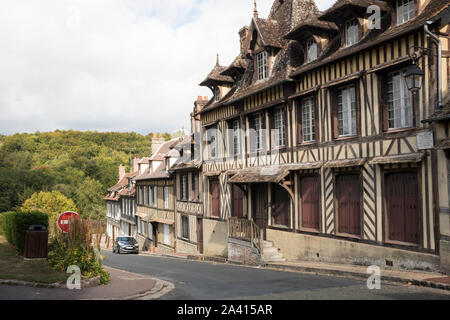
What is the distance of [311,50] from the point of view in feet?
50.5

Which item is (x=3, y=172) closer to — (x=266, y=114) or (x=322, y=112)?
(x=266, y=114)

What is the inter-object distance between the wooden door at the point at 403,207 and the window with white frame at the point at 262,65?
7783 millimetres

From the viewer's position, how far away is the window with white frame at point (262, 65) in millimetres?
17844

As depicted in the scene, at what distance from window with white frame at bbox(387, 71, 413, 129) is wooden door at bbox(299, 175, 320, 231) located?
356 cm

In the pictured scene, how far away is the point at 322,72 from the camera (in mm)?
14125

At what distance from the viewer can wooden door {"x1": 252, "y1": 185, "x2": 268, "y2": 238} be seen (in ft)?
58.0

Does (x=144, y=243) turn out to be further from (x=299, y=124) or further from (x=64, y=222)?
(x=64, y=222)

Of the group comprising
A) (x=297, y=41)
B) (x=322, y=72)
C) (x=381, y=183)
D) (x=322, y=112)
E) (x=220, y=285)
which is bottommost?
(x=220, y=285)

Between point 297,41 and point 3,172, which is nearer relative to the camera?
point 297,41

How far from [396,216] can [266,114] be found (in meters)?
7.32

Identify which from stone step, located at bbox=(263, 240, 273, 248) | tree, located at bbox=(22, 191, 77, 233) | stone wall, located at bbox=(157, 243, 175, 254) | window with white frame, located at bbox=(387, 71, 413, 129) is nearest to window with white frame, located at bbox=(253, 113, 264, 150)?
stone step, located at bbox=(263, 240, 273, 248)

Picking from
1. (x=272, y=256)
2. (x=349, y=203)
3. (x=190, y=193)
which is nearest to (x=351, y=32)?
(x=349, y=203)

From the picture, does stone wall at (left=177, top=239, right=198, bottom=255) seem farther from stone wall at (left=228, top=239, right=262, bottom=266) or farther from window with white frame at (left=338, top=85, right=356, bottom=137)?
window with white frame at (left=338, top=85, right=356, bottom=137)
